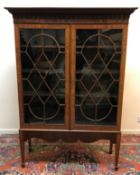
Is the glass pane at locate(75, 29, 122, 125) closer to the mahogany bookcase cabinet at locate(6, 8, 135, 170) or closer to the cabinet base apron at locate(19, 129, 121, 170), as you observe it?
the mahogany bookcase cabinet at locate(6, 8, 135, 170)

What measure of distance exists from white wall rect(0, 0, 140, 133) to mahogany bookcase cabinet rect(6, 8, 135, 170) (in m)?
0.78

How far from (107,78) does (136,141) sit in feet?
3.79

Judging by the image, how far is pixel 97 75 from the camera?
6.37 ft

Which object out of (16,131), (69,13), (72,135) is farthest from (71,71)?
(16,131)

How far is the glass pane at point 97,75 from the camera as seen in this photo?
1.85 metres

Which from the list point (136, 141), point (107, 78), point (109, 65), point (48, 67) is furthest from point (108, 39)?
point (136, 141)

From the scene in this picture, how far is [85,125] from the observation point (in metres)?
2.03

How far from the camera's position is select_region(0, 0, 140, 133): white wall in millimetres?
2490

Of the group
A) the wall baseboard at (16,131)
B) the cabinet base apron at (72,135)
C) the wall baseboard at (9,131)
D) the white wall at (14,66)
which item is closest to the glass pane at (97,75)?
the cabinet base apron at (72,135)

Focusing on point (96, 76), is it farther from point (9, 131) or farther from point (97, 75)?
point (9, 131)

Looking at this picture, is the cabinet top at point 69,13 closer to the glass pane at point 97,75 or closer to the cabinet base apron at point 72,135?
the glass pane at point 97,75

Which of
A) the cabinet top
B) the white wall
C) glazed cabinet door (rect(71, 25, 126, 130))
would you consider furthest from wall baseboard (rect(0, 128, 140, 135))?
the cabinet top

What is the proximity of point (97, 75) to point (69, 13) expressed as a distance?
23.3 inches

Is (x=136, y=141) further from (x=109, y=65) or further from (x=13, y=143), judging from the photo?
(x=13, y=143)
